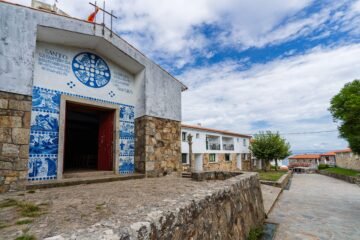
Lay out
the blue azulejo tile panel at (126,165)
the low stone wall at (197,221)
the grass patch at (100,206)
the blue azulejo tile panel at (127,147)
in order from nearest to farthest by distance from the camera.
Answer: the low stone wall at (197,221) → the grass patch at (100,206) → the blue azulejo tile panel at (126,165) → the blue azulejo tile panel at (127,147)

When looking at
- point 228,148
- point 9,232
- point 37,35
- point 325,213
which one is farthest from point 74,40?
point 228,148

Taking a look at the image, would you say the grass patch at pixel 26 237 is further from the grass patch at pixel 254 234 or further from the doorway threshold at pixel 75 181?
the grass patch at pixel 254 234

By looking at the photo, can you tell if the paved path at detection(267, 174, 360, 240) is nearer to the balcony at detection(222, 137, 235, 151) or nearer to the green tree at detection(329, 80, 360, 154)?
the green tree at detection(329, 80, 360, 154)

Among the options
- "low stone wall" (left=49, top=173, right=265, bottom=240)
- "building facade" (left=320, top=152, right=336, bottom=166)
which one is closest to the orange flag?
"low stone wall" (left=49, top=173, right=265, bottom=240)

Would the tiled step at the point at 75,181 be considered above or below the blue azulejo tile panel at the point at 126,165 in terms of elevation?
below

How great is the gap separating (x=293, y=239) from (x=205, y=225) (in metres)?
2.88

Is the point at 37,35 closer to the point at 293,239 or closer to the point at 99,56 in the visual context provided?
the point at 99,56

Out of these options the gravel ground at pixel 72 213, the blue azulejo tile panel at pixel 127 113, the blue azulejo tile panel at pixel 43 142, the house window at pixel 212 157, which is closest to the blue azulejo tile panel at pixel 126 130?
the blue azulejo tile panel at pixel 127 113

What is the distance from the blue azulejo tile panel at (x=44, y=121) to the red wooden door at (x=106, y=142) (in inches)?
64.2

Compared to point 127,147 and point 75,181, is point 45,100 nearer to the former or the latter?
point 75,181

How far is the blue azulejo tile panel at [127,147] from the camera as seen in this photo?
6.50 meters

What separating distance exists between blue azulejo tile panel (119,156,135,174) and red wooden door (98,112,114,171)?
0.34m

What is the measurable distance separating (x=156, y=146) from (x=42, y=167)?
10.3 feet

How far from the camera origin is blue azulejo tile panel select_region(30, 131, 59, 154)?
481 cm
